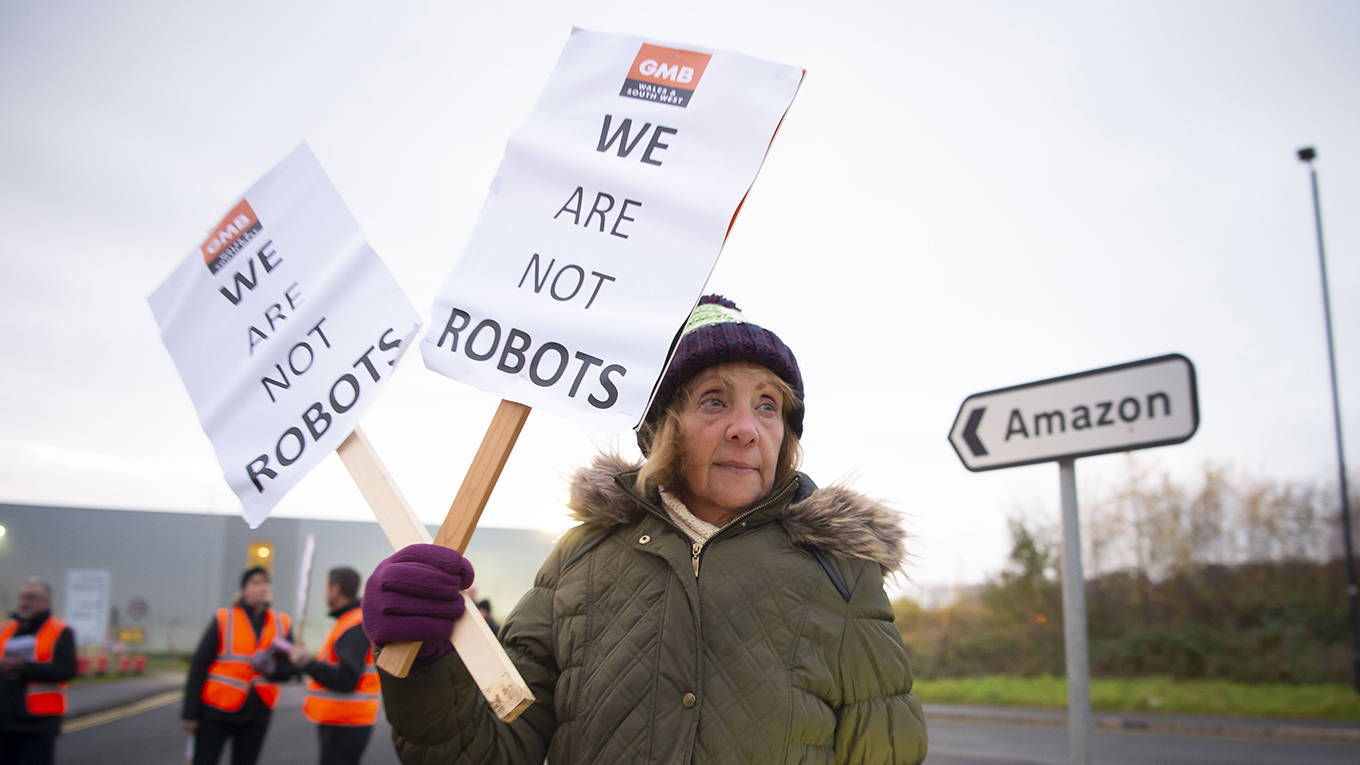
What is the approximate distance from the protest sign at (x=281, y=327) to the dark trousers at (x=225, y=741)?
462 cm

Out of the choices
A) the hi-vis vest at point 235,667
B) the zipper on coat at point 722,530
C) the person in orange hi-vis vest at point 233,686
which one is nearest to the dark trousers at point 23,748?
the person in orange hi-vis vest at point 233,686

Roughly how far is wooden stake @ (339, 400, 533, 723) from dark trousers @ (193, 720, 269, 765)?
4.93 metres

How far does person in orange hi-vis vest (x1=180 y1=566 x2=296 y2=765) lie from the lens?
5.54 m

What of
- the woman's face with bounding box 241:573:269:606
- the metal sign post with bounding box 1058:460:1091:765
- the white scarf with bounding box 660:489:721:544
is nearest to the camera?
the white scarf with bounding box 660:489:721:544

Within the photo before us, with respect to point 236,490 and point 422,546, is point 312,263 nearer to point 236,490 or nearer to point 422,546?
point 236,490

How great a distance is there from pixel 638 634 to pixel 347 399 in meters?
0.78

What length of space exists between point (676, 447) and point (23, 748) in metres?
6.14

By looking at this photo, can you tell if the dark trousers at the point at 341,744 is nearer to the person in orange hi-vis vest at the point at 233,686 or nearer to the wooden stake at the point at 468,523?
the person in orange hi-vis vest at the point at 233,686

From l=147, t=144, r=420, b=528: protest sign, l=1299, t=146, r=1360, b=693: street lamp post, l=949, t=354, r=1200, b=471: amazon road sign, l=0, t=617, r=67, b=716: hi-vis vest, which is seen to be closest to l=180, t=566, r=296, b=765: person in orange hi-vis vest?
l=0, t=617, r=67, b=716: hi-vis vest

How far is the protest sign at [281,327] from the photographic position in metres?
1.76

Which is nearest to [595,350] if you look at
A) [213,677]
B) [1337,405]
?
[213,677]

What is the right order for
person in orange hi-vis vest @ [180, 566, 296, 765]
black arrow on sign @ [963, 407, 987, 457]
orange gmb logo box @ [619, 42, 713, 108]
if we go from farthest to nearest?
person in orange hi-vis vest @ [180, 566, 296, 765] < black arrow on sign @ [963, 407, 987, 457] < orange gmb logo box @ [619, 42, 713, 108]

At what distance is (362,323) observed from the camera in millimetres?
1787

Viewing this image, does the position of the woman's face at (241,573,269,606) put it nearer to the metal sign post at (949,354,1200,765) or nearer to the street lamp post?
the metal sign post at (949,354,1200,765)
